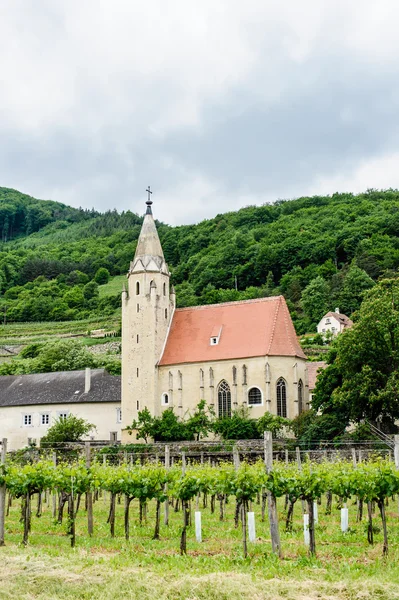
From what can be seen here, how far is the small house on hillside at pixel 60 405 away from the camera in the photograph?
2731 inches

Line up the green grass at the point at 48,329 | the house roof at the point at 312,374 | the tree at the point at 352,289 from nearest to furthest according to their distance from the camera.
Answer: the house roof at the point at 312,374
the tree at the point at 352,289
the green grass at the point at 48,329

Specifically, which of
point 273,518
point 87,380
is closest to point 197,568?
point 273,518

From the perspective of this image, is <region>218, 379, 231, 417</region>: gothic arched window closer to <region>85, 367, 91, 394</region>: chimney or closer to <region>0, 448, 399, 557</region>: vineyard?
<region>85, 367, 91, 394</region>: chimney

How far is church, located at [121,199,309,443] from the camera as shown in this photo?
60969 millimetres

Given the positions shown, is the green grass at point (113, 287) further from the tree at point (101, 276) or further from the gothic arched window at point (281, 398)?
the gothic arched window at point (281, 398)

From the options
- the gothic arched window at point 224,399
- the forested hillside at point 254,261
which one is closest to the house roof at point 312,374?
the gothic arched window at point 224,399

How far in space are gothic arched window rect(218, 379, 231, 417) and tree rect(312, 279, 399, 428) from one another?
1287 cm

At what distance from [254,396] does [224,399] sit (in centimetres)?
293

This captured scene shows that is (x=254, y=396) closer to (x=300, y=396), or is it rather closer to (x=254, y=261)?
(x=300, y=396)

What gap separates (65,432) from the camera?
62.8 m

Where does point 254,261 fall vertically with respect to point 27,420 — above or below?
above

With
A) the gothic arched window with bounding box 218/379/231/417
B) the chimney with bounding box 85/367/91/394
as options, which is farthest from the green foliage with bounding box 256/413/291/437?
the chimney with bounding box 85/367/91/394

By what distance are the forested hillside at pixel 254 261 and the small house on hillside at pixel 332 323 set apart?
429 centimetres

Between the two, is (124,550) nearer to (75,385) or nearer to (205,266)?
(75,385)
